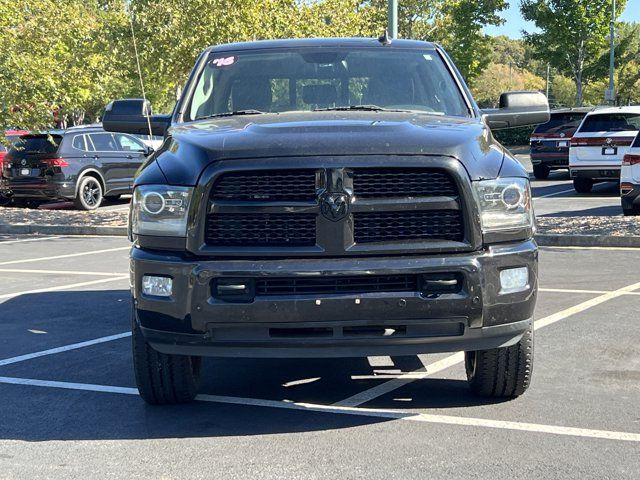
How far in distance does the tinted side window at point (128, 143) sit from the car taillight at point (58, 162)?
1.62 meters

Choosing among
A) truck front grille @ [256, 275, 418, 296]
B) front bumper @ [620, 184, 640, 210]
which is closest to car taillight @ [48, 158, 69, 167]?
front bumper @ [620, 184, 640, 210]

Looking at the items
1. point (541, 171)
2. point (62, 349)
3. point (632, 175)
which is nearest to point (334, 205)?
point (62, 349)

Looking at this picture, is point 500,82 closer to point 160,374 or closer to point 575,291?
point 575,291

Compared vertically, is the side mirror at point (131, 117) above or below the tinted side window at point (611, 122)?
above

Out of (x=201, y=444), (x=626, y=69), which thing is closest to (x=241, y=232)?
(x=201, y=444)

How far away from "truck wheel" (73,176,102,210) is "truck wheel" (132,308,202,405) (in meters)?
16.1

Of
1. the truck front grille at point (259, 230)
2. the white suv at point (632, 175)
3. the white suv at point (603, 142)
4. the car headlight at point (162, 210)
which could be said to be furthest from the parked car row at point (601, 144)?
the car headlight at point (162, 210)

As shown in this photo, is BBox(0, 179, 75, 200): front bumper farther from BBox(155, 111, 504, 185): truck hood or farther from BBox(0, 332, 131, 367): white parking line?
BBox(155, 111, 504, 185): truck hood

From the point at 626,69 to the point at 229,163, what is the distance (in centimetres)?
6174

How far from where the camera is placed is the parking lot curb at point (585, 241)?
12750 millimetres

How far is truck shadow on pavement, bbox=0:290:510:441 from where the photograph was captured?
509cm

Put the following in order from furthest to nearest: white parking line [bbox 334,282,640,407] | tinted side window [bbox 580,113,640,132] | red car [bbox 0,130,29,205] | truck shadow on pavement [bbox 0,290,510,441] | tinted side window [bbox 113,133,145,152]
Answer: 1. tinted side window [bbox 113,133,145,152]
2. red car [bbox 0,130,29,205]
3. tinted side window [bbox 580,113,640,132]
4. white parking line [bbox 334,282,640,407]
5. truck shadow on pavement [bbox 0,290,510,441]

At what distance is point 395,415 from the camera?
5238 millimetres

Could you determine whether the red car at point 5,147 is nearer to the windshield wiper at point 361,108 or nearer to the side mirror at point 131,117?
the side mirror at point 131,117
